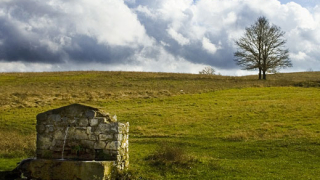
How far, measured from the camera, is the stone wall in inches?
568

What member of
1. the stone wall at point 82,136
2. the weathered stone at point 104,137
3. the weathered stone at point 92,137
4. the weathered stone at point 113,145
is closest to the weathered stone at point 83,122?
the stone wall at point 82,136

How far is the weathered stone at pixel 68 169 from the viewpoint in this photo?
13.4 m

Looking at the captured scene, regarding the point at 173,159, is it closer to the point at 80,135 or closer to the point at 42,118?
the point at 80,135

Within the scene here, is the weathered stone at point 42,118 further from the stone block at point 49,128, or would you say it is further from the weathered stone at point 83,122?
the weathered stone at point 83,122

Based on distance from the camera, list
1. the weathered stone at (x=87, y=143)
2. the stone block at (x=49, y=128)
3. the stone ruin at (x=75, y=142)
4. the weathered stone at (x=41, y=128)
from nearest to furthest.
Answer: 1. the stone ruin at (x=75, y=142)
2. the weathered stone at (x=87, y=143)
3. the stone block at (x=49, y=128)
4. the weathered stone at (x=41, y=128)

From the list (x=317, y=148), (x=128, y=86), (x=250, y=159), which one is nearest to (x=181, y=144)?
(x=250, y=159)

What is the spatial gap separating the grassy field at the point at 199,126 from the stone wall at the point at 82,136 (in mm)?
1328

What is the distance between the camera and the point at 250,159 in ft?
64.1

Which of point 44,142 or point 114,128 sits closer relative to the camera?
point 114,128

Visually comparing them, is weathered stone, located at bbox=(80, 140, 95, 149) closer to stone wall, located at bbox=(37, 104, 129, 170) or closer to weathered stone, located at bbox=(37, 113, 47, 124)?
stone wall, located at bbox=(37, 104, 129, 170)

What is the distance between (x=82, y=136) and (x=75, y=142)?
0.43m

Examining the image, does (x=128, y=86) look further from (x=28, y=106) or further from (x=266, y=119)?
(x=266, y=119)

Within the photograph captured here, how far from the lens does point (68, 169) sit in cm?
1368

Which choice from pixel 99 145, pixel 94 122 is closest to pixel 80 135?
pixel 94 122
